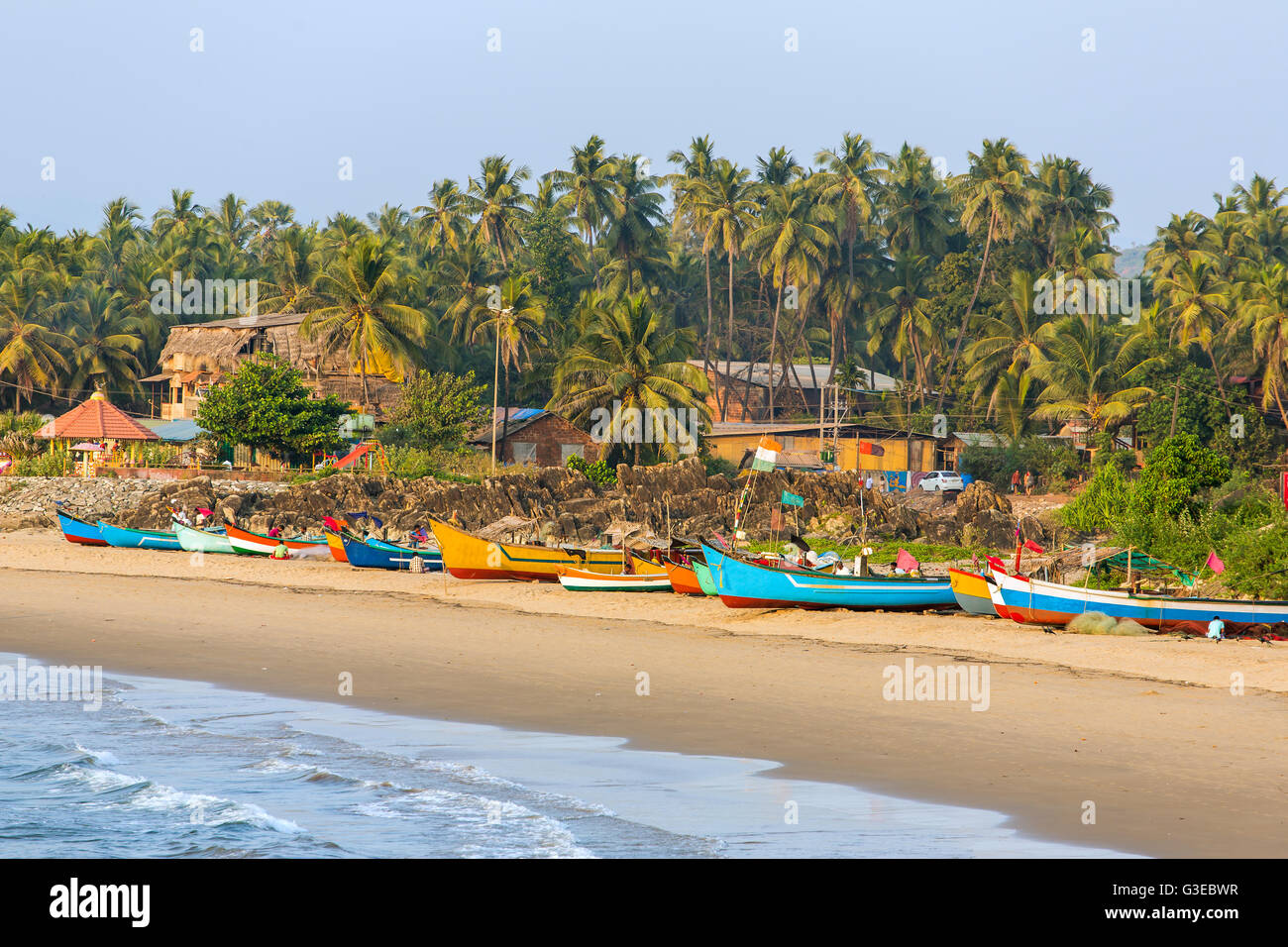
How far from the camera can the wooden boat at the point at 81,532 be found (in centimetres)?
4016

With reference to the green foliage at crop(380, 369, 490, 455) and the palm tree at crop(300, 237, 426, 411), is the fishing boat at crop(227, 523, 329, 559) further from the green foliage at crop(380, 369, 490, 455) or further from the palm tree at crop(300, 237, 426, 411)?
the palm tree at crop(300, 237, 426, 411)

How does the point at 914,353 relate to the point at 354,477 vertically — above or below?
above

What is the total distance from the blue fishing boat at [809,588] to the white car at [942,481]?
34.9 metres

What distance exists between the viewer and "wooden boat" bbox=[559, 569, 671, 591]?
2820 centimetres

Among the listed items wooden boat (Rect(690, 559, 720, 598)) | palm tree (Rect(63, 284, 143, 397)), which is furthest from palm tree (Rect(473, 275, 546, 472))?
wooden boat (Rect(690, 559, 720, 598))

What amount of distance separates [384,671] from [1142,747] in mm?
11060

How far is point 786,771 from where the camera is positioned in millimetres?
12898

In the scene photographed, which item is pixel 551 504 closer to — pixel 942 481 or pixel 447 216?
pixel 942 481

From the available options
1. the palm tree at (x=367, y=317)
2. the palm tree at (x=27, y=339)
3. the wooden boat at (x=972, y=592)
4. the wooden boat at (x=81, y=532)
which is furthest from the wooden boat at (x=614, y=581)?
the palm tree at (x=27, y=339)

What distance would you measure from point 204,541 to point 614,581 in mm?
15831

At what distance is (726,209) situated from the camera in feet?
258

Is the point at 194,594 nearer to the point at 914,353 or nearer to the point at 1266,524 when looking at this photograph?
the point at 1266,524

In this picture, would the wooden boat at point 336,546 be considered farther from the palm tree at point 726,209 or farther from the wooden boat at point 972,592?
A: the palm tree at point 726,209
